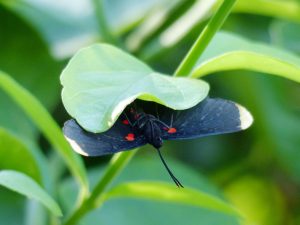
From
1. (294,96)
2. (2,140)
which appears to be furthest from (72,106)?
(294,96)

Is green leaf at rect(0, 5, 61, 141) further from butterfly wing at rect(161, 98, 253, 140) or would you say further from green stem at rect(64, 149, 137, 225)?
butterfly wing at rect(161, 98, 253, 140)

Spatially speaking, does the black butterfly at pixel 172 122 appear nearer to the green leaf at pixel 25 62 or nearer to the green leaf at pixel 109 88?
the green leaf at pixel 109 88

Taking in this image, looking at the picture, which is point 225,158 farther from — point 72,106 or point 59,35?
point 72,106

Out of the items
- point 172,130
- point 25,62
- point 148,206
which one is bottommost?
point 148,206

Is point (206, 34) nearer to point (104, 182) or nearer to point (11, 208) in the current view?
point (104, 182)

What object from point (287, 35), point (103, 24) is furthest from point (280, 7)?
point (103, 24)

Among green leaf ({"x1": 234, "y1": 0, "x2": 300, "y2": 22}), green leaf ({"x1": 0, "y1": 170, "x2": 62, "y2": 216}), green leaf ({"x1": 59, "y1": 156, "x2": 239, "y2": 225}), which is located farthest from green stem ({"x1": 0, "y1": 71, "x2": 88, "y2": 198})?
green leaf ({"x1": 234, "y1": 0, "x2": 300, "y2": 22})

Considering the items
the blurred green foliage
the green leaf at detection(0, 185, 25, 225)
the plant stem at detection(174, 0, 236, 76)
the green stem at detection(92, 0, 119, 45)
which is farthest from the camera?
the green stem at detection(92, 0, 119, 45)

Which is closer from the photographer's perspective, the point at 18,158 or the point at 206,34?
the point at 206,34
